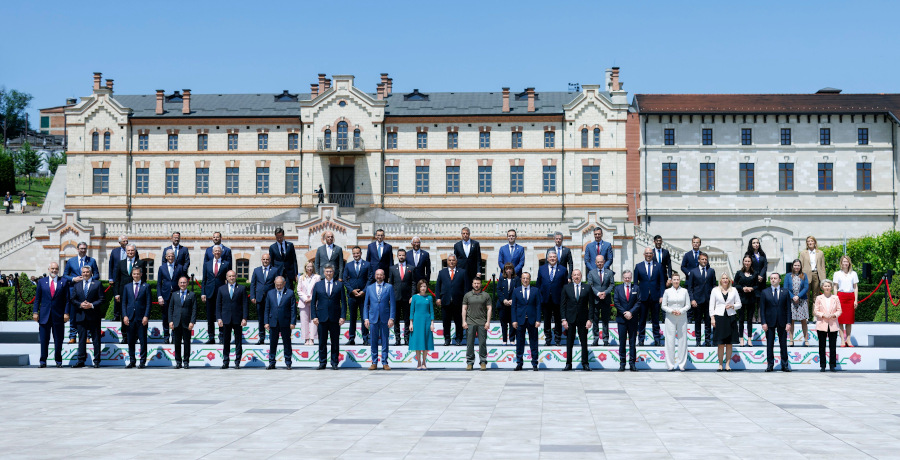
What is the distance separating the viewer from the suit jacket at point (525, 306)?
17.9 metres

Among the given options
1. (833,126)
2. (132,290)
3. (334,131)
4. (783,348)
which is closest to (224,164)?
(334,131)

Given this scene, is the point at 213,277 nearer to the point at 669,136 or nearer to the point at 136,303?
the point at 136,303

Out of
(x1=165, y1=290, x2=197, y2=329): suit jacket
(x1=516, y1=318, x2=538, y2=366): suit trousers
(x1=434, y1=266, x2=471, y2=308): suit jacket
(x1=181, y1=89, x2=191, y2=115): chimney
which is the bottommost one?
(x1=516, y1=318, x2=538, y2=366): suit trousers

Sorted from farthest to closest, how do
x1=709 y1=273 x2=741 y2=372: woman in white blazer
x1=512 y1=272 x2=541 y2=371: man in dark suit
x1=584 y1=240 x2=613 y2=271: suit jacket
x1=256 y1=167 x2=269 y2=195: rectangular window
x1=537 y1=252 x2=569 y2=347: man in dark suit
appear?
x1=256 y1=167 x2=269 y2=195: rectangular window < x1=584 y1=240 x2=613 y2=271: suit jacket < x1=537 y1=252 x2=569 y2=347: man in dark suit < x1=512 y1=272 x2=541 y2=371: man in dark suit < x1=709 y1=273 x2=741 y2=372: woman in white blazer

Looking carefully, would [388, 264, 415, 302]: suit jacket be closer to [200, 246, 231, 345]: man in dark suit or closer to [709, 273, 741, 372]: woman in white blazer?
[200, 246, 231, 345]: man in dark suit

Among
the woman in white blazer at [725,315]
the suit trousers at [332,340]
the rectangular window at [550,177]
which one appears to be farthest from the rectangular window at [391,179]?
the woman in white blazer at [725,315]

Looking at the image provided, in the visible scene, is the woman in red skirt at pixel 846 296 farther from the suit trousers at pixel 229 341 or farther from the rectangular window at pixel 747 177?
the rectangular window at pixel 747 177

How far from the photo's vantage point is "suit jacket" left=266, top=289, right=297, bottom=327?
17859 mm

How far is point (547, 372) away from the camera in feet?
58.4

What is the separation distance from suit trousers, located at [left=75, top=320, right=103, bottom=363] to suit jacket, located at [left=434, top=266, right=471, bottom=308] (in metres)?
6.78

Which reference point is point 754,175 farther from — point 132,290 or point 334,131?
point 132,290

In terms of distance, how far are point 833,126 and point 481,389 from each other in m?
46.9

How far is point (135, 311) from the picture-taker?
60.2ft

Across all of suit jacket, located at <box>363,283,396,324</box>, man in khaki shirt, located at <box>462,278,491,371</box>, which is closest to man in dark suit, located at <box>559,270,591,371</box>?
man in khaki shirt, located at <box>462,278,491,371</box>
